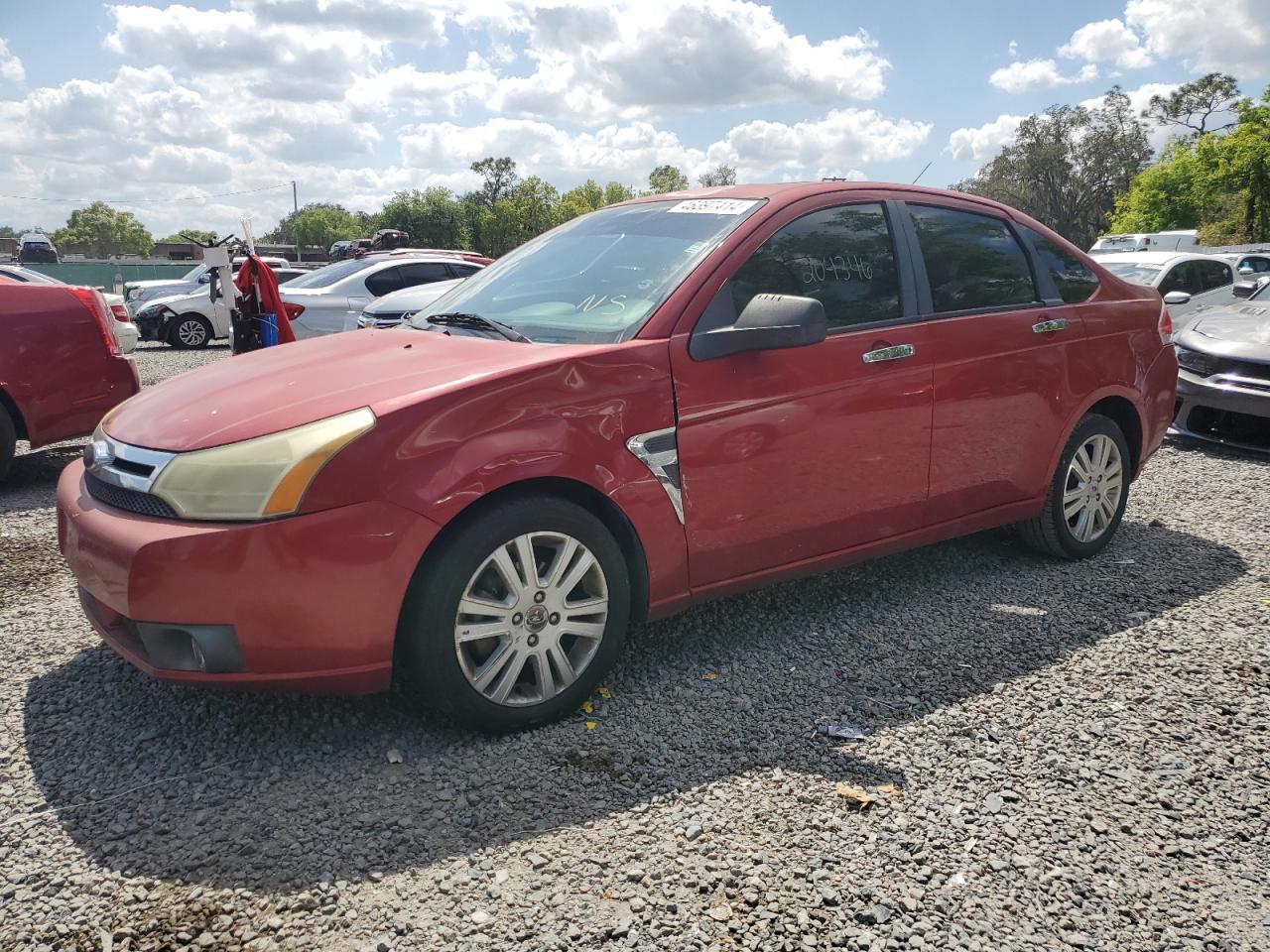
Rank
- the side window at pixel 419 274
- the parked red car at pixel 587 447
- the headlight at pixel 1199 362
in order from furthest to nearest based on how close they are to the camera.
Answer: the side window at pixel 419 274, the headlight at pixel 1199 362, the parked red car at pixel 587 447

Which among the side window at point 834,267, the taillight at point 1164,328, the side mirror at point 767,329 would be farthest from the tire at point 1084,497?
the side mirror at point 767,329

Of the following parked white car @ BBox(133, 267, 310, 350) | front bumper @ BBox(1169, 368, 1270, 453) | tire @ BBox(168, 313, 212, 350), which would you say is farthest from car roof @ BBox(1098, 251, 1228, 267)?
tire @ BBox(168, 313, 212, 350)

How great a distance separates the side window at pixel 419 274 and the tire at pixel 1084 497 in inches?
386

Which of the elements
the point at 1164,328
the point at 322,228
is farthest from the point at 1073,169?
the point at 322,228

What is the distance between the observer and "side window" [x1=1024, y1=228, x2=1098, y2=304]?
183 inches

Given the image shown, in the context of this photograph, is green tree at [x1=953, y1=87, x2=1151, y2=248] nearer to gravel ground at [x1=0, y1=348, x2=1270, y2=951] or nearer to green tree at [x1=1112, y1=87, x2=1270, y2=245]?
green tree at [x1=1112, y1=87, x2=1270, y2=245]

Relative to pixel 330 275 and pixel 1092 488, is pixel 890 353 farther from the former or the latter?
pixel 330 275

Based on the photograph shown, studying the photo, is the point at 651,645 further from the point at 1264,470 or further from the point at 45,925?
the point at 1264,470

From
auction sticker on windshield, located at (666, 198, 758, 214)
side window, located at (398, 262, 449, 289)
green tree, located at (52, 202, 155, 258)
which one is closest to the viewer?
auction sticker on windshield, located at (666, 198, 758, 214)

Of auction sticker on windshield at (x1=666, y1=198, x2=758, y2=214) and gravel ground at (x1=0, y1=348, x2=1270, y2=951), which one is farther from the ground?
auction sticker on windshield at (x1=666, y1=198, x2=758, y2=214)

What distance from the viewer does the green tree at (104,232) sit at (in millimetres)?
129750

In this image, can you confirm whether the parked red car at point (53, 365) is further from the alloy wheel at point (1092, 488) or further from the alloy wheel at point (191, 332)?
the alloy wheel at point (191, 332)

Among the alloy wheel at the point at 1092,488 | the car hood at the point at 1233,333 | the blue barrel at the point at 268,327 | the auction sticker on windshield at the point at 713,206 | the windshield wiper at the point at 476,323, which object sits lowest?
the alloy wheel at the point at 1092,488

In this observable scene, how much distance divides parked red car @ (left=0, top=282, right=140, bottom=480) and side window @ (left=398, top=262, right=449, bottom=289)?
21.9ft
